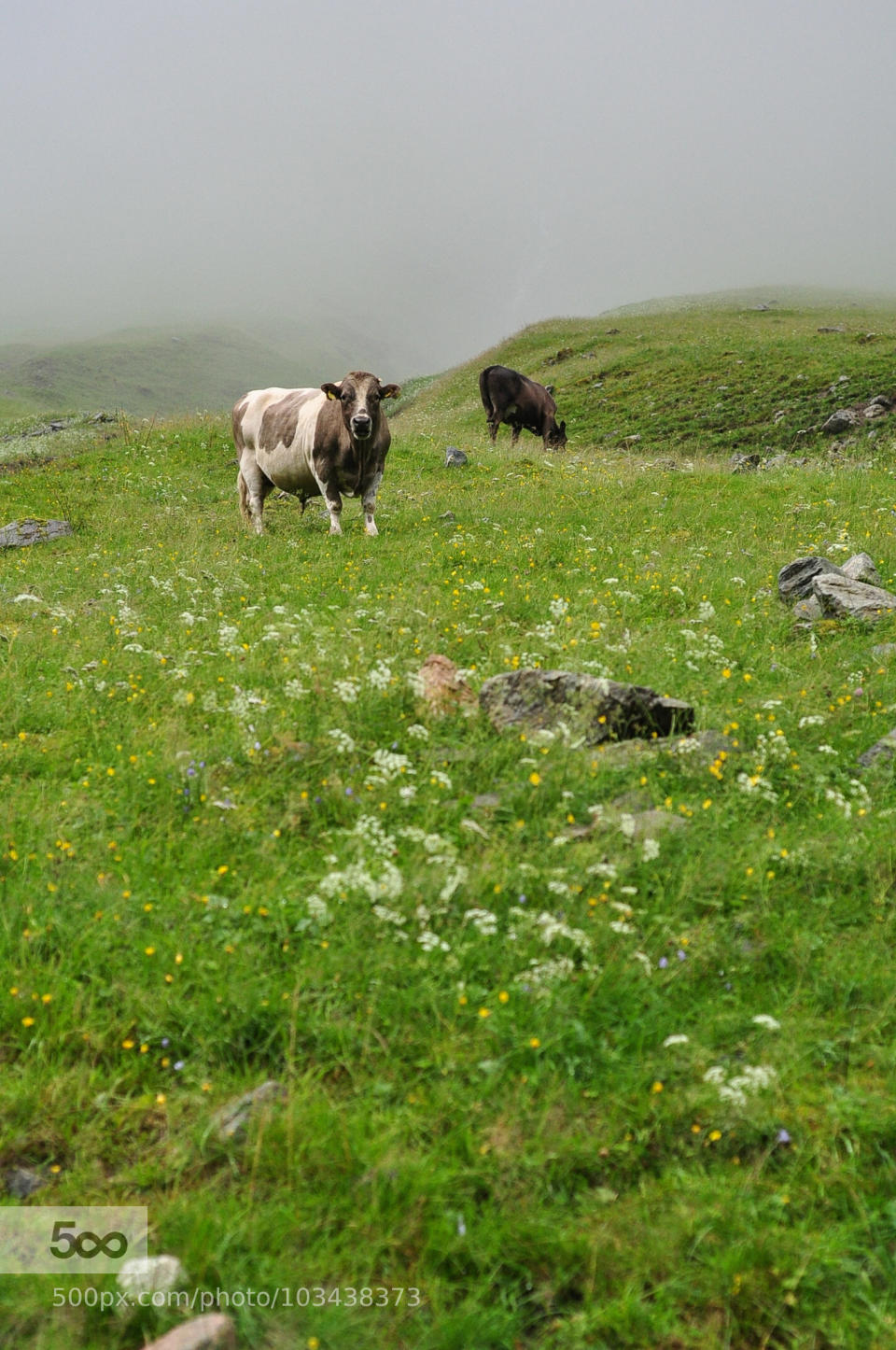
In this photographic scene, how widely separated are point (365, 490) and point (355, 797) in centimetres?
986

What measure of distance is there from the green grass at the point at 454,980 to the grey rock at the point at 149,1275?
0.30ft

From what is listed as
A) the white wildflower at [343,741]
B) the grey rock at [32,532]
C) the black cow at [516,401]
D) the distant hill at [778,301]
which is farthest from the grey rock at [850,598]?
the distant hill at [778,301]

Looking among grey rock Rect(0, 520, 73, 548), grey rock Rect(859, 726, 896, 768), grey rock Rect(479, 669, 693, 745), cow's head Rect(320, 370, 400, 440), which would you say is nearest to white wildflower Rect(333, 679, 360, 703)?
grey rock Rect(479, 669, 693, 745)

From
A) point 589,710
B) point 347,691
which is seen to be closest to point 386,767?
point 347,691

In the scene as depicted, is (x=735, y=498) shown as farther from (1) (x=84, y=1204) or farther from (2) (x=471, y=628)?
(1) (x=84, y=1204)

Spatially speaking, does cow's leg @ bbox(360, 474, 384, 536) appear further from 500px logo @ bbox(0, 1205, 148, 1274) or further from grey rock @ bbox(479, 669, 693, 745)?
500px logo @ bbox(0, 1205, 148, 1274)

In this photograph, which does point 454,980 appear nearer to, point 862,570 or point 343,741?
point 343,741

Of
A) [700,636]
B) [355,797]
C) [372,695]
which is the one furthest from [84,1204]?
[700,636]

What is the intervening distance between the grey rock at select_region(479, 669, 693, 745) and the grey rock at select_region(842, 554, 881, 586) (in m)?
4.82

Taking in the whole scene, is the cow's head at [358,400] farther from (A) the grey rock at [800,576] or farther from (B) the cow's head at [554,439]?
(B) the cow's head at [554,439]

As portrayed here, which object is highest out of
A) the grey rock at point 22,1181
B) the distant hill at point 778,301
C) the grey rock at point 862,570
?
the distant hill at point 778,301

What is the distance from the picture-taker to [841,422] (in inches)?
1087

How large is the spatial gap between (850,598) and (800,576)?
3.10 feet

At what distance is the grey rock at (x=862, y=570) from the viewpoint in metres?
9.82
